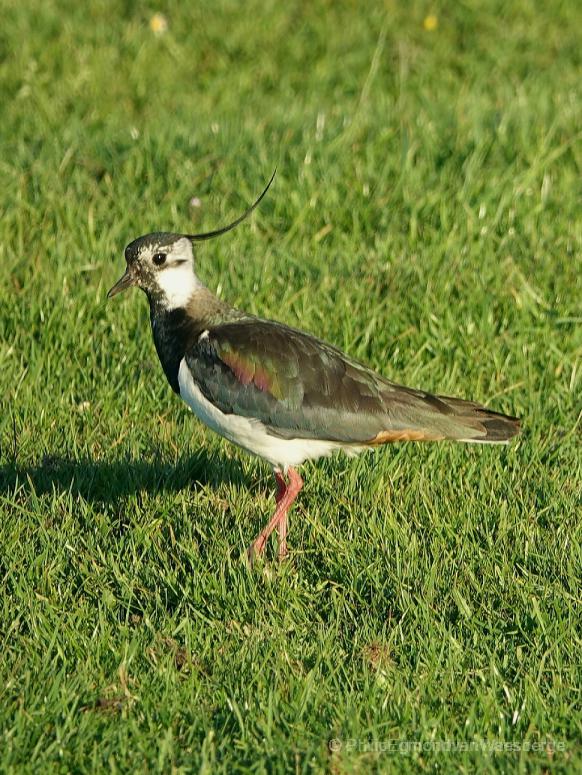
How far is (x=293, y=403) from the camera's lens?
16.5 ft

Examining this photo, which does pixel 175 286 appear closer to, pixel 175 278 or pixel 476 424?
pixel 175 278

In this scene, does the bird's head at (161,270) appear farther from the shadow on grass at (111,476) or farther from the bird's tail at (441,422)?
the bird's tail at (441,422)

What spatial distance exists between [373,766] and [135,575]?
1340 mm

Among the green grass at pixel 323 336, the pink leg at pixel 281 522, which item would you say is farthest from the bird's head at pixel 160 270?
the pink leg at pixel 281 522

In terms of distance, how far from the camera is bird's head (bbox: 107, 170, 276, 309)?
538 cm

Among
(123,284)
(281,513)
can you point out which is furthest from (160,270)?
(281,513)

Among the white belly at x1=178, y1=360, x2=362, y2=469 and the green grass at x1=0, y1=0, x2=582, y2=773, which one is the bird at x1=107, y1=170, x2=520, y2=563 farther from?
Result: the green grass at x1=0, y1=0, x2=582, y2=773

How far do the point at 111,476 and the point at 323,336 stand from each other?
1.56 metres

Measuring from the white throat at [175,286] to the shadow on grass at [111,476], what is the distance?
0.70m

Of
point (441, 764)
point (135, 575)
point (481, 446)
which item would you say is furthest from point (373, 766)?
point (481, 446)

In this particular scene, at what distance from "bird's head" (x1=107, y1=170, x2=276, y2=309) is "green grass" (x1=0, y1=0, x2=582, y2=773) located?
71 centimetres

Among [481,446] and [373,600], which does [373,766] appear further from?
[481,446]

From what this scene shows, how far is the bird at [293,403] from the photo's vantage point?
5.02m

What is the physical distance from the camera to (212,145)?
25.7ft
